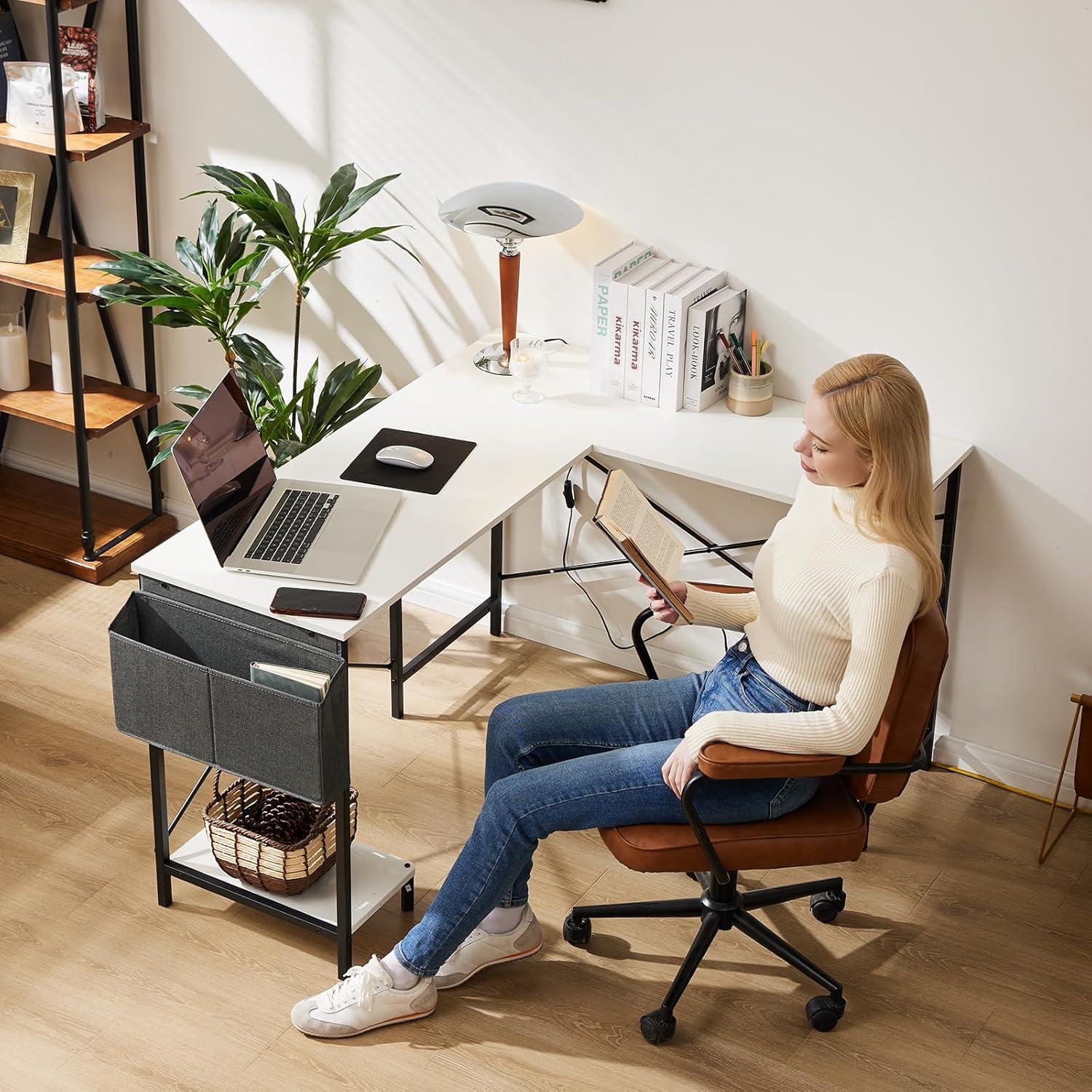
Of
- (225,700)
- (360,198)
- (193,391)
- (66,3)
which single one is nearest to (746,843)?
(225,700)

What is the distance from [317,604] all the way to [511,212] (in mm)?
1087

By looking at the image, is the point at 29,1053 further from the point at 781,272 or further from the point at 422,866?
the point at 781,272

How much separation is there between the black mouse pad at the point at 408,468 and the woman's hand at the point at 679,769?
29.8 inches

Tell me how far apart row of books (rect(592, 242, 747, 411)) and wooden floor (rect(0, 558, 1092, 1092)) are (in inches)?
36.1

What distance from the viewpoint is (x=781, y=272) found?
300 centimetres

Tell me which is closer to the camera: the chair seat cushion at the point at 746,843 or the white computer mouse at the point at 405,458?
the chair seat cushion at the point at 746,843

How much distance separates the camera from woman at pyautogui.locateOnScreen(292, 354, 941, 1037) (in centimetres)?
212

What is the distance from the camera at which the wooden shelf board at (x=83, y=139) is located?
3.40 m

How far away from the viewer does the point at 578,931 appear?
2680 mm

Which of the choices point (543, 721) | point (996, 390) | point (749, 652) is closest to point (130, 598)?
point (543, 721)

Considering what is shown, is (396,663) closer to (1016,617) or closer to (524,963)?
(524,963)

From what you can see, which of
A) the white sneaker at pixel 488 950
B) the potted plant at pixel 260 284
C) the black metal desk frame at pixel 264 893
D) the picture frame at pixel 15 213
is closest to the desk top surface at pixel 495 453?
the black metal desk frame at pixel 264 893

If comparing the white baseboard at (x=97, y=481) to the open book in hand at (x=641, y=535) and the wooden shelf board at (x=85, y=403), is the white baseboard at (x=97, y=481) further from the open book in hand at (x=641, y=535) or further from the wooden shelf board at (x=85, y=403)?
the open book in hand at (x=641, y=535)

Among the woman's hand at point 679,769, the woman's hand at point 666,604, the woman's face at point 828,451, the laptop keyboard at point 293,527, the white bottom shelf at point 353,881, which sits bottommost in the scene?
the white bottom shelf at point 353,881
